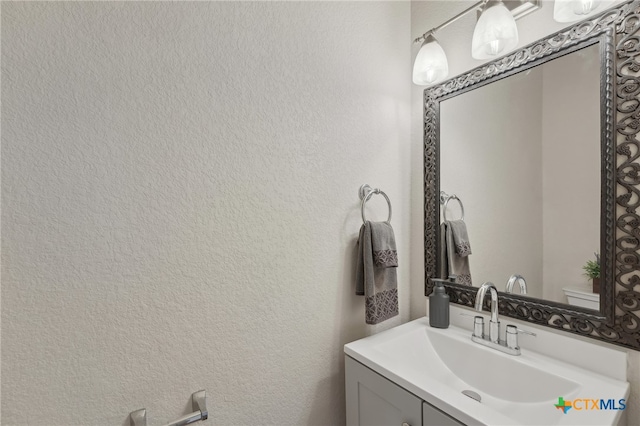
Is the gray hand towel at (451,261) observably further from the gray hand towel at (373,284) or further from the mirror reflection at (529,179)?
the gray hand towel at (373,284)

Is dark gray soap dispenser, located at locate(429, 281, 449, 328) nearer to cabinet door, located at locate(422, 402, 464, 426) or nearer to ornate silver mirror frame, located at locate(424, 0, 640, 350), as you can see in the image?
ornate silver mirror frame, located at locate(424, 0, 640, 350)

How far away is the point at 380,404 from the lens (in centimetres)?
95

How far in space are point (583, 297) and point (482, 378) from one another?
413 millimetres

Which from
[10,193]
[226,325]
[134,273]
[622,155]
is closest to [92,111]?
[10,193]

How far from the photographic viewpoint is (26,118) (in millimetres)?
689

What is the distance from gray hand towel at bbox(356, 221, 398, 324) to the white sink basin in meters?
0.10

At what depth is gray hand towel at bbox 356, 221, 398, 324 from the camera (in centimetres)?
113

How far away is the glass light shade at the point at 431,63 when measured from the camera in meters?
1.21

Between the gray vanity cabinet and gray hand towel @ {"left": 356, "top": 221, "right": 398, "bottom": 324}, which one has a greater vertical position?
gray hand towel @ {"left": 356, "top": 221, "right": 398, "bottom": 324}

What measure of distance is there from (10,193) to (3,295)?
23 cm

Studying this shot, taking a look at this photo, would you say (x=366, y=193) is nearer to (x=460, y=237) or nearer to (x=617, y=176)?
(x=460, y=237)

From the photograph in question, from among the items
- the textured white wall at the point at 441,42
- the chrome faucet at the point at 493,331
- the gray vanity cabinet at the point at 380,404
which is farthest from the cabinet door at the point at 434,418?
the textured white wall at the point at 441,42

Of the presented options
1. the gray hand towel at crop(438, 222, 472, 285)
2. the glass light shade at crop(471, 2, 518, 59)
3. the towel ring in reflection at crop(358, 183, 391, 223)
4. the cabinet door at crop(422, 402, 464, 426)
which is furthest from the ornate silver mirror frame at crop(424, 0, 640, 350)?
the towel ring in reflection at crop(358, 183, 391, 223)

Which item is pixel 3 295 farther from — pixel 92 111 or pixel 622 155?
pixel 622 155
